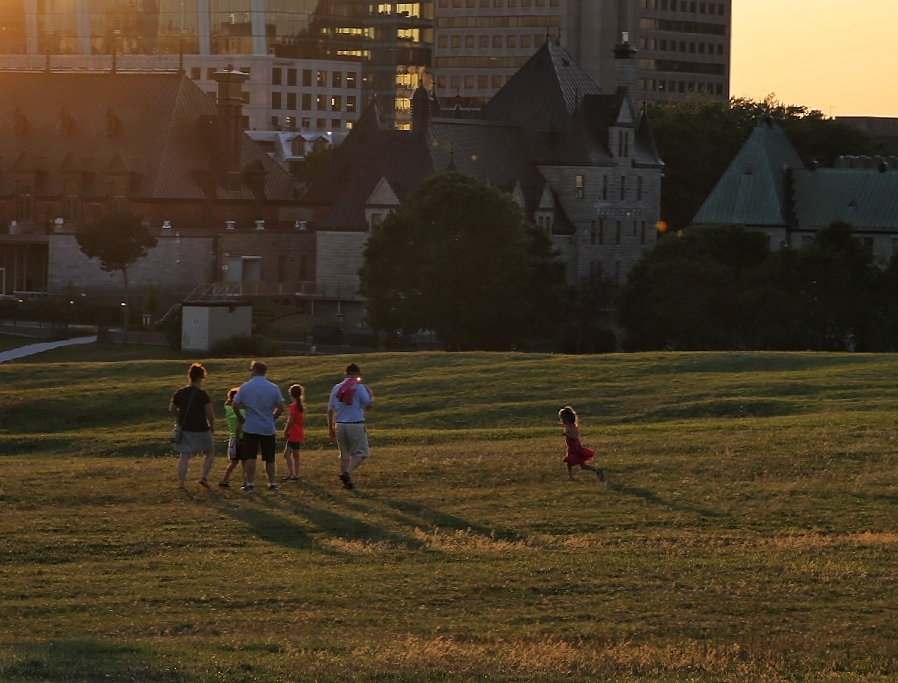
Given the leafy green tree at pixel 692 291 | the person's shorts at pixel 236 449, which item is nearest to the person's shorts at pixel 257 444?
the person's shorts at pixel 236 449

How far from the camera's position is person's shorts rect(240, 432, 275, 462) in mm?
28641

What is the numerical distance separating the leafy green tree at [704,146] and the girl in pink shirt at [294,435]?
110911mm

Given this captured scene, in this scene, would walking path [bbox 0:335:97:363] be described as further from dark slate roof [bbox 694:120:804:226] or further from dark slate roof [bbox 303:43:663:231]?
dark slate roof [bbox 694:120:804:226]

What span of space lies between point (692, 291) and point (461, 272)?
10837mm

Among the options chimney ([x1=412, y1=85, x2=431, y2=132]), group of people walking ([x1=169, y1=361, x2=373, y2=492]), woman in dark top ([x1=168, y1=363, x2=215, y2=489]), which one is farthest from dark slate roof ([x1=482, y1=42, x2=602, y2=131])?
woman in dark top ([x1=168, y1=363, x2=215, y2=489])

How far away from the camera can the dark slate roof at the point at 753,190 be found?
127 meters

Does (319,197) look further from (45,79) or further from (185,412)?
(185,412)

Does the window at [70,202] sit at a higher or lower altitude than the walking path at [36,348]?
higher

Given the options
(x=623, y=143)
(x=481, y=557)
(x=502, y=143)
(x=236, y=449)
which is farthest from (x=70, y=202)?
(x=481, y=557)

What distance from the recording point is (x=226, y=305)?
80188mm

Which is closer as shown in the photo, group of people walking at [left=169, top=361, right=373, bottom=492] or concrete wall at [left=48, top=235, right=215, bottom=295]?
group of people walking at [left=169, top=361, right=373, bottom=492]

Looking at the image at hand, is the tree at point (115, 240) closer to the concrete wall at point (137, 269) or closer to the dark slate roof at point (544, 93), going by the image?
the concrete wall at point (137, 269)

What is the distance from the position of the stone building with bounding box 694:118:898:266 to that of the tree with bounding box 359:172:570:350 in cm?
3480

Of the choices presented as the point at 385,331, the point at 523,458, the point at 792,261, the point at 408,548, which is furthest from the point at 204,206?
the point at 408,548
